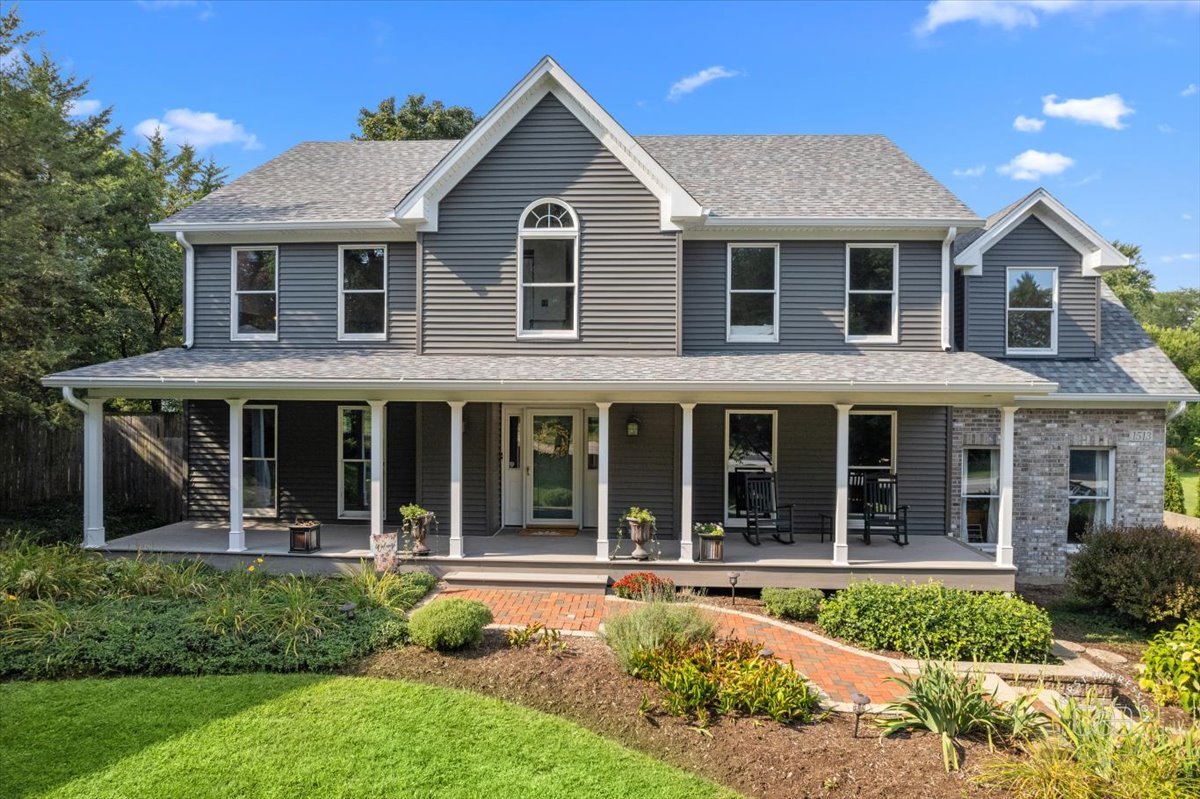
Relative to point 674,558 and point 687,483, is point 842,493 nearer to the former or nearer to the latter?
point 687,483

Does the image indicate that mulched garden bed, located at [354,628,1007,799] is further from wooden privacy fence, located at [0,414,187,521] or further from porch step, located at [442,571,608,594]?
wooden privacy fence, located at [0,414,187,521]

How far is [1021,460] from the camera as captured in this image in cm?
1154

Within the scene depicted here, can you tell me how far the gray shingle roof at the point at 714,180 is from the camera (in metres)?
11.3

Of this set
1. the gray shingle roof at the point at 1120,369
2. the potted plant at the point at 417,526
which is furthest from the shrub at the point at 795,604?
the gray shingle roof at the point at 1120,369

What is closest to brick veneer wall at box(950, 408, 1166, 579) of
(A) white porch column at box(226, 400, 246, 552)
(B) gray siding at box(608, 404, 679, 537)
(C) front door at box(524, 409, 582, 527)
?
(B) gray siding at box(608, 404, 679, 537)

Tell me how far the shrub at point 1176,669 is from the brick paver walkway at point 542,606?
18.7 ft

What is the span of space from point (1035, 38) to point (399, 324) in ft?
44.5

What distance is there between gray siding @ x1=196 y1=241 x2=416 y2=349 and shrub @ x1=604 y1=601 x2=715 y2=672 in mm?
7121

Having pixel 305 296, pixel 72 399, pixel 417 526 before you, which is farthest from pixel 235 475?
pixel 305 296

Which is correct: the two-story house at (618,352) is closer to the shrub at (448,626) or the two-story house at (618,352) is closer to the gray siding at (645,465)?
the gray siding at (645,465)

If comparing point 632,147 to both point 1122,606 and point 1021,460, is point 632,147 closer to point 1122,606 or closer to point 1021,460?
point 1021,460

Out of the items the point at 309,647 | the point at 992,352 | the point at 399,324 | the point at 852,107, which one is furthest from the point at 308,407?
the point at 852,107

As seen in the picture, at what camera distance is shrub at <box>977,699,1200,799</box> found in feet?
13.1

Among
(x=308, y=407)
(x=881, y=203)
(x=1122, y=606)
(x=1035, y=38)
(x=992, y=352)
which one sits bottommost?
(x=1122, y=606)
